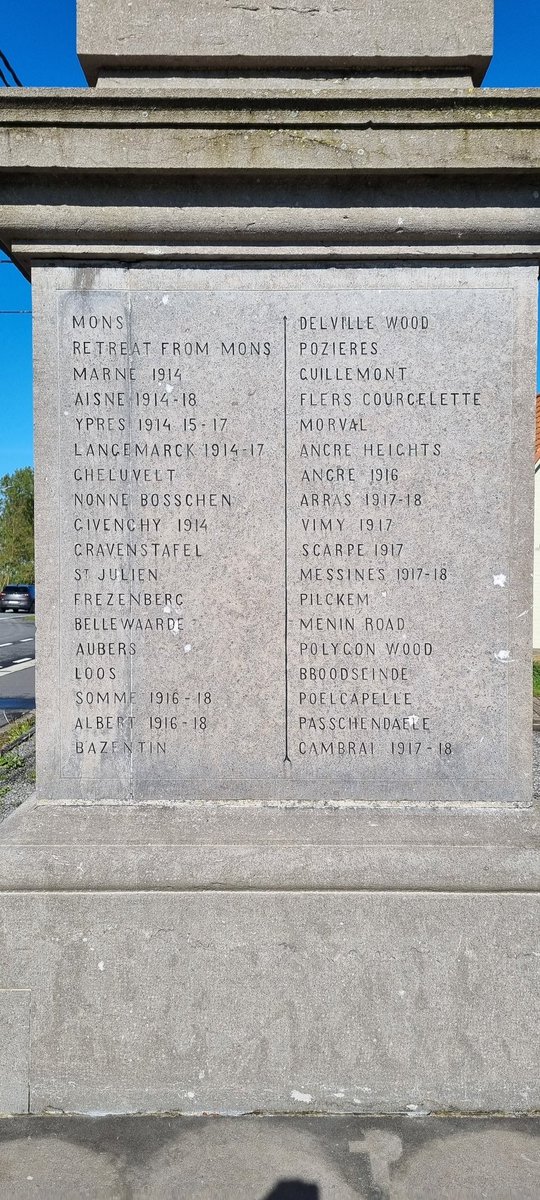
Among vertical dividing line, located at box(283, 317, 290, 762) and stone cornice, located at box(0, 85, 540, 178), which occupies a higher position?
stone cornice, located at box(0, 85, 540, 178)

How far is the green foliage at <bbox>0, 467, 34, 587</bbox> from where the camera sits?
56625mm

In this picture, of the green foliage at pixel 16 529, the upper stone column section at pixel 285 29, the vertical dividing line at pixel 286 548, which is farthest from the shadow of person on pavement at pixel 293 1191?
the green foliage at pixel 16 529

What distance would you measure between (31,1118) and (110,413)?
2.43m

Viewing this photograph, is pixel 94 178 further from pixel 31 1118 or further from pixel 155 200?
pixel 31 1118

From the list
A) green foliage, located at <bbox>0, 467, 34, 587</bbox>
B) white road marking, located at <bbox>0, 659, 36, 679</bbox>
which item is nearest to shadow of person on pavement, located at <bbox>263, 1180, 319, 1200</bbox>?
white road marking, located at <bbox>0, 659, 36, 679</bbox>

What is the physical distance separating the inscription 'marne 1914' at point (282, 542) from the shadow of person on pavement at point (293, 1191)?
116cm

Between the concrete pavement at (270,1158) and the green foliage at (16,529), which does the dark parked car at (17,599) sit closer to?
the green foliage at (16,529)

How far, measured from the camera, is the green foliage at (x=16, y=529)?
5662 cm

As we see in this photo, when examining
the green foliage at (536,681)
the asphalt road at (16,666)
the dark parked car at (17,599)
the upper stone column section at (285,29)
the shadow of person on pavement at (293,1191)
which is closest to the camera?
the shadow of person on pavement at (293,1191)

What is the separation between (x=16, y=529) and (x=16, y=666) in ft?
145

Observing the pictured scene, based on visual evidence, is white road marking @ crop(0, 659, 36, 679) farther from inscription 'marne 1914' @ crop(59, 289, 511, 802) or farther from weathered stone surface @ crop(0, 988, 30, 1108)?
weathered stone surface @ crop(0, 988, 30, 1108)

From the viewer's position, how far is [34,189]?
262cm

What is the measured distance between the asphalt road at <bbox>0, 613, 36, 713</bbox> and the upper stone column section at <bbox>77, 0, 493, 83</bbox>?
8454 millimetres

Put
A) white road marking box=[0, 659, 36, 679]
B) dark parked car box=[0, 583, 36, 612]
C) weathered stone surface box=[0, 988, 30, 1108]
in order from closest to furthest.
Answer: weathered stone surface box=[0, 988, 30, 1108] < white road marking box=[0, 659, 36, 679] < dark parked car box=[0, 583, 36, 612]
